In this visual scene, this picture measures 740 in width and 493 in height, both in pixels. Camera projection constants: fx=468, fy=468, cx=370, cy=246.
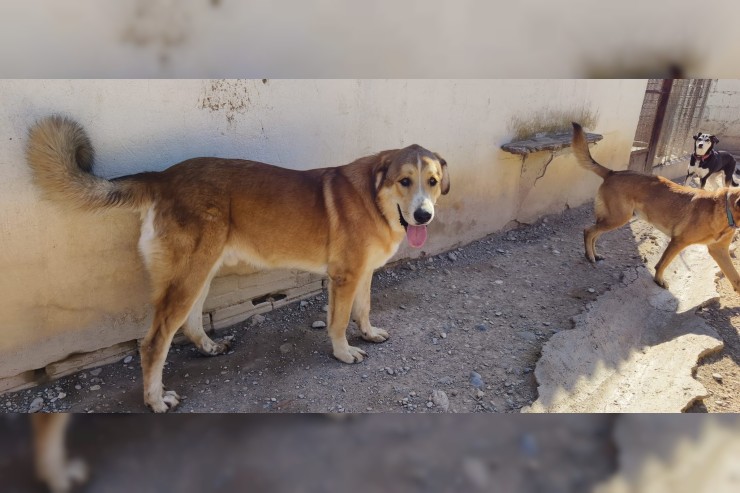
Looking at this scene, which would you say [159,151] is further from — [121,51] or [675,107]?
[675,107]

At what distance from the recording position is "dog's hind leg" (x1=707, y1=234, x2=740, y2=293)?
4133 mm

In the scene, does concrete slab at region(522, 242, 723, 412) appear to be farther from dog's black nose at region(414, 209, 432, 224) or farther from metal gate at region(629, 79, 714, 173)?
metal gate at region(629, 79, 714, 173)

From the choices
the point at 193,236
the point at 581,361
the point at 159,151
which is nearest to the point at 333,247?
the point at 193,236

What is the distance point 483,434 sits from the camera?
40 centimetres

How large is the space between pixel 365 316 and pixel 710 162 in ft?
17.2

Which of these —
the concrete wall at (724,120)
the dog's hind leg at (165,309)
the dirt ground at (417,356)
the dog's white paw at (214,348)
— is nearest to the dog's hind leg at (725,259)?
the dirt ground at (417,356)

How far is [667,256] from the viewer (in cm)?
433

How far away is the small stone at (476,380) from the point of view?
2941mm

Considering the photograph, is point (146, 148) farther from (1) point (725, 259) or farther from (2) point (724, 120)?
(2) point (724, 120)

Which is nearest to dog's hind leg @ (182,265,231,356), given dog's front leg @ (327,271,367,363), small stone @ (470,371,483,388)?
dog's front leg @ (327,271,367,363)

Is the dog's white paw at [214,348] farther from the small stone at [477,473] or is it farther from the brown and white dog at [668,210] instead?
the brown and white dog at [668,210]

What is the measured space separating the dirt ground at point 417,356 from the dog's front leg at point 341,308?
0.27 feet

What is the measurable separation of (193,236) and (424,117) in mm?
2116

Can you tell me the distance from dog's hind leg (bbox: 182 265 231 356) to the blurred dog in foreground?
258 centimetres
